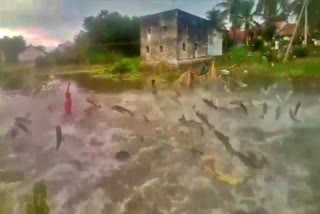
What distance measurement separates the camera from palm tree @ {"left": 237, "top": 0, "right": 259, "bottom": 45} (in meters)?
1.22

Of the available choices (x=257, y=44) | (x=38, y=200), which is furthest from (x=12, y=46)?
(x=257, y=44)

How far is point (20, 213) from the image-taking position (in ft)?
4.09

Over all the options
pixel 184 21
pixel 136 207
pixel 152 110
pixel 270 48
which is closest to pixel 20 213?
pixel 136 207

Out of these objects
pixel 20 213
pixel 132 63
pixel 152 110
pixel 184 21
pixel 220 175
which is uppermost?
pixel 184 21

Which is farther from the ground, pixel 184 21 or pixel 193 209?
pixel 184 21

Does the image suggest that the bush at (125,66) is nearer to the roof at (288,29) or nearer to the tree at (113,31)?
the tree at (113,31)

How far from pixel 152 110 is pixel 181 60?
15 cm

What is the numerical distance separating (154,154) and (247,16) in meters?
0.43

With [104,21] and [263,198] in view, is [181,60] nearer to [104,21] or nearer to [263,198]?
[104,21]

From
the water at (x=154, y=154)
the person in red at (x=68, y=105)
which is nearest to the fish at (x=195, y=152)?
the water at (x=154, y=154)

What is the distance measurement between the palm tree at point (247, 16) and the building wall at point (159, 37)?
17 centimetres

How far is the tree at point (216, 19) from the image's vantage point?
4.04ft

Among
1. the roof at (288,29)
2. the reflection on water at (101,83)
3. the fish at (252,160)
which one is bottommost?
the fish at (252,160)

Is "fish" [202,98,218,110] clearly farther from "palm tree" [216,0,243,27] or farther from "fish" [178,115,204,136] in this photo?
"palm tree" [216,0,243,27]
